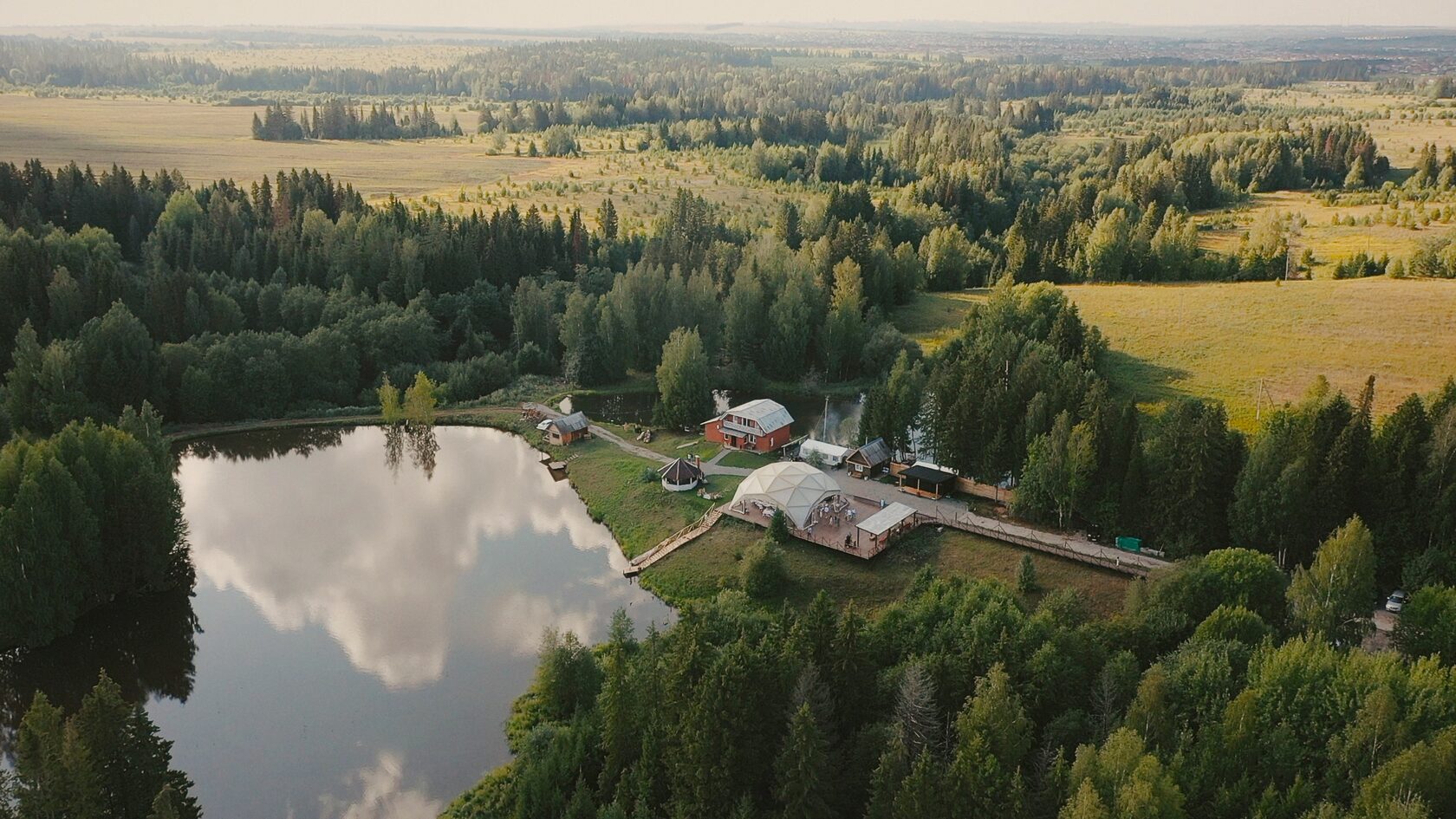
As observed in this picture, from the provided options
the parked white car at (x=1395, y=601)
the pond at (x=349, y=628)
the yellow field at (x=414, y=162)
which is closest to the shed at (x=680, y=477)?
the pond at (x=349, y=628)

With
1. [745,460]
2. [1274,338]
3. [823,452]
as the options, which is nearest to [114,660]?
[745,460]

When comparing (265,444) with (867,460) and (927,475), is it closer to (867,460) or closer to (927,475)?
(867,460)

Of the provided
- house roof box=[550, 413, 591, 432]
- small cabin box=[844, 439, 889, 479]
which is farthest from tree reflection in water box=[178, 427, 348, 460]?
small cabin box=[844, 439, 889, 479]

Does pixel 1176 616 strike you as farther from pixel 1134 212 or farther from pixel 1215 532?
pixel 1134 212

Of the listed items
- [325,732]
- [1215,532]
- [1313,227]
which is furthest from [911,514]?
[1313,227]

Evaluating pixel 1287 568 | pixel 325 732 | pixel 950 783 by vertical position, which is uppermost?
pixel 950 783

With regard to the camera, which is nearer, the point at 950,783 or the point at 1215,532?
the point at 950,783

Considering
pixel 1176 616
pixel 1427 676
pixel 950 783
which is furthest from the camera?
pixel 1176 616
